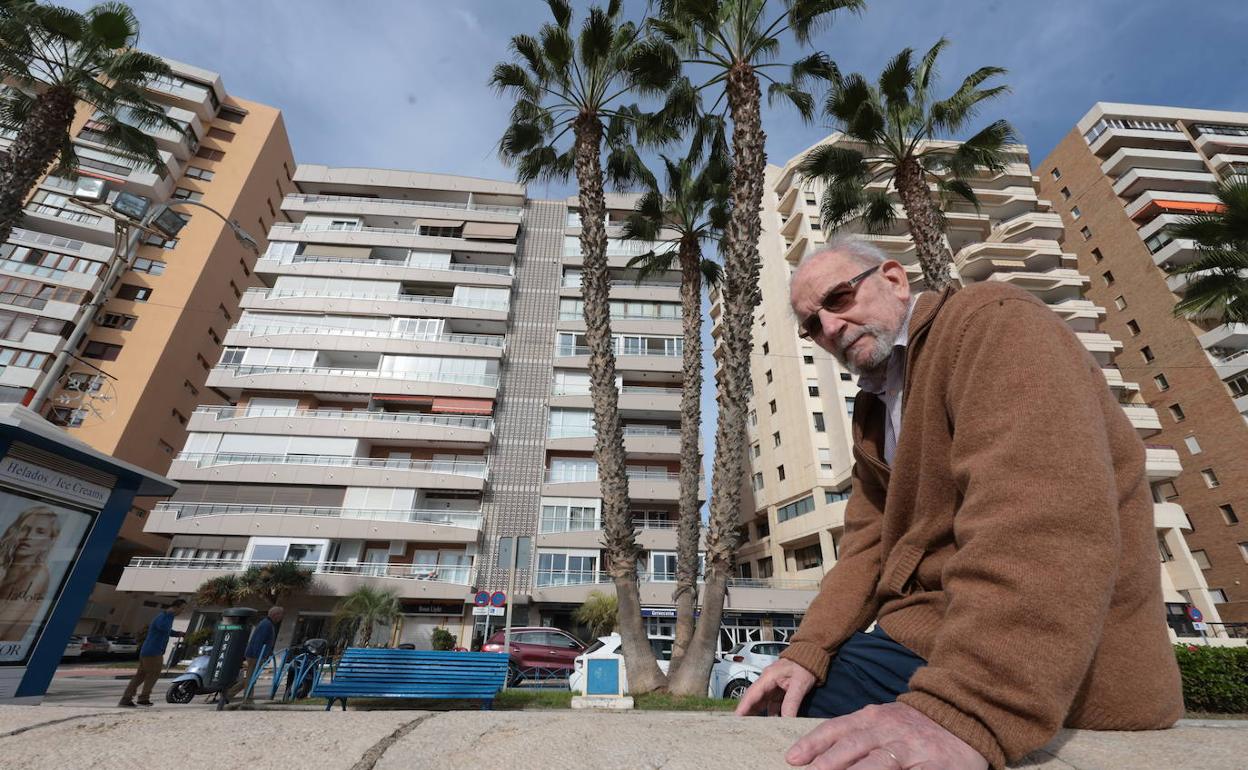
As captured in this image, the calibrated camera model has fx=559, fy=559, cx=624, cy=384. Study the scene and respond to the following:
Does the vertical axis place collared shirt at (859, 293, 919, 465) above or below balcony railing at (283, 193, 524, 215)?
below

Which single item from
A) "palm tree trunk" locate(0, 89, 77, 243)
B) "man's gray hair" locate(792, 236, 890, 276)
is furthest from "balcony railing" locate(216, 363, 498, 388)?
"man's gray hair" locate(792, 236, 890, 276)

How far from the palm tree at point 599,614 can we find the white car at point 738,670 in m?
12.4

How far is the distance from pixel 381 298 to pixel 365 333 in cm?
268

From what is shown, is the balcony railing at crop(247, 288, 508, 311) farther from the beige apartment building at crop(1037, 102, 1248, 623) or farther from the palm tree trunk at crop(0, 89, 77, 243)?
the beige apartment building at crop(1037, 102, 1248, 623)

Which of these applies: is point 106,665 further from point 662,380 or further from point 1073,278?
point 1073,278

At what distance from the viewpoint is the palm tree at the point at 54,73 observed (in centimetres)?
1176

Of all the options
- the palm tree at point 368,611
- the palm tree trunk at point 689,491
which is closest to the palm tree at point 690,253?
the palm tree trunk at point 689,491

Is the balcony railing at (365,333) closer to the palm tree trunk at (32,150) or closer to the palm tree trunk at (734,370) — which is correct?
the palm tree trunk at (32,150)

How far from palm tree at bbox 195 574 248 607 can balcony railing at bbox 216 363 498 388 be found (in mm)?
11765

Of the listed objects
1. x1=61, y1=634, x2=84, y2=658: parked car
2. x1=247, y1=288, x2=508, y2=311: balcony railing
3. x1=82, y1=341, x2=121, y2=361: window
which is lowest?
x1=61, y1=634, x2=84, y2=658: parked car

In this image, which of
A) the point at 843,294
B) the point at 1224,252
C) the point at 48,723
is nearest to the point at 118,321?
the point at 48,723

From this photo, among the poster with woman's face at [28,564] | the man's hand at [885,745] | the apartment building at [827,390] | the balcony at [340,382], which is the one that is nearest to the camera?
the man's hand at [885,745]

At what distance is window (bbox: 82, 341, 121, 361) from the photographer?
3297 centimetres

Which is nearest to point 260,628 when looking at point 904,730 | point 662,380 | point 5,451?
point 5,451
